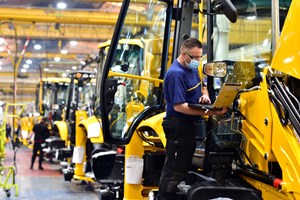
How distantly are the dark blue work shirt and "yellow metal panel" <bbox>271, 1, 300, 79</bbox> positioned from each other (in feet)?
3.17

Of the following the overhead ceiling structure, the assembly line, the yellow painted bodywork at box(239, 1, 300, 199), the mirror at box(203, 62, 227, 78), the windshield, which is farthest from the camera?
the overhead ceiling structure

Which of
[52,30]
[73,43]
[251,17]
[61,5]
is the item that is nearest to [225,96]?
[251,17]

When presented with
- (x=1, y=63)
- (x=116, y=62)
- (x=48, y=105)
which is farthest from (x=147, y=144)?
(x=1, y=63)

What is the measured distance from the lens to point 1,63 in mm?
26891

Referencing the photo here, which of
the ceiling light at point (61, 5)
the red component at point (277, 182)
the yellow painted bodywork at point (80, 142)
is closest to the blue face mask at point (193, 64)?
the red component at point (277, 182)

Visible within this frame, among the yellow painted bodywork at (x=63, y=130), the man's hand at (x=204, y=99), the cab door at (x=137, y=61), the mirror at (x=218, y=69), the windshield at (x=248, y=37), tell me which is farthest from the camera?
the yellow painted bodywork at (x=63, y=130)

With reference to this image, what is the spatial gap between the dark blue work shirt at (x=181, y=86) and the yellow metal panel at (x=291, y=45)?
966 mm

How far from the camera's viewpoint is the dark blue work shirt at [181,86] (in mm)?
4328

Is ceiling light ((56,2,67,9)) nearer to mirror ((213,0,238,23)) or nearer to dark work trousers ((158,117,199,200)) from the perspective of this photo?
dark work trousers ((158,117,199,200))

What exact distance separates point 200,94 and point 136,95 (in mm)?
2410

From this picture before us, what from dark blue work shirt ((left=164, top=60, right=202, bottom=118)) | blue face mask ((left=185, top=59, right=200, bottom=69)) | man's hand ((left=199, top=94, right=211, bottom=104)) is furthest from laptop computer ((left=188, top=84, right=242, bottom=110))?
blue face mask ((left=185, top=59, right=200, bottom=69))

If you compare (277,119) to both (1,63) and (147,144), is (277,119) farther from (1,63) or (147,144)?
(1,63)

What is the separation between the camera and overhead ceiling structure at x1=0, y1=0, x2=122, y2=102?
1409cm

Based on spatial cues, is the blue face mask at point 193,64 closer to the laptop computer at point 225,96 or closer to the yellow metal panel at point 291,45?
the laptop computer at point 225,96
